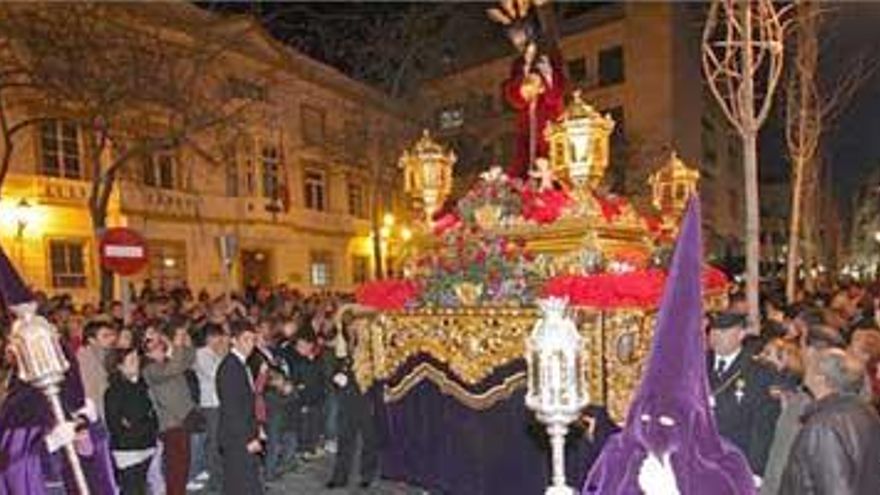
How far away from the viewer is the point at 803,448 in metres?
4.87

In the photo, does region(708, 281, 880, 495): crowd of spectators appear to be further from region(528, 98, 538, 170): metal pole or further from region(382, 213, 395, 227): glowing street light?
region(382, 213, 395, 227): glowing street light

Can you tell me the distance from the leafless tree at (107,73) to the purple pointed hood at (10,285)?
1302 centimetres

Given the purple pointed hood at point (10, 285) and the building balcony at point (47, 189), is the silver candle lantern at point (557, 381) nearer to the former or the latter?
the purple pointed hood at point (10, 285)

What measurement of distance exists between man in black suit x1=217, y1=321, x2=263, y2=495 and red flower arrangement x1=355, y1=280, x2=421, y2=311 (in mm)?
1990

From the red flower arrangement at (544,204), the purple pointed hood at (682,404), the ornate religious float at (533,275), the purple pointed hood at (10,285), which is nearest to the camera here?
the purple pointed hood at (682,404)

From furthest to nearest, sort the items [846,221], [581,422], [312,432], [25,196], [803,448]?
1. [846,221]
2. [25,196]
3. [312,432]
4. [581,422]
5. [803,448]

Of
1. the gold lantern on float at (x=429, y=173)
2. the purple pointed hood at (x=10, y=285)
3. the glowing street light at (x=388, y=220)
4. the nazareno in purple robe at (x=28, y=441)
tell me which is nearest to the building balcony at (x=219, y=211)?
the glowing street light at (x=388, y=220)

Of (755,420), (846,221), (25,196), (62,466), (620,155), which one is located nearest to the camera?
(62,466)

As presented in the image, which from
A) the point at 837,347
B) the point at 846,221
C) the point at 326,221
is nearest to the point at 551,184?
the point at 837,347

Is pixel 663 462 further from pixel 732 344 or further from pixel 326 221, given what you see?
pixel 326 221

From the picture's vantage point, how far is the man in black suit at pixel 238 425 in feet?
27.5

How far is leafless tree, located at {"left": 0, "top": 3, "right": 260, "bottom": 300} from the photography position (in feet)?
58.3

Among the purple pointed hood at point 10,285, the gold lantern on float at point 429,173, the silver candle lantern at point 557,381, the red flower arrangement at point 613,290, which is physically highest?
the gold lantern on float at point 429,173

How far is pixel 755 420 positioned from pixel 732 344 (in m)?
0.55
